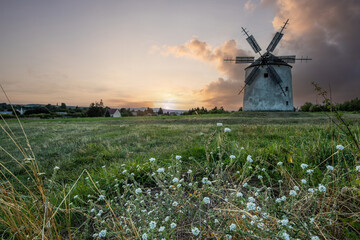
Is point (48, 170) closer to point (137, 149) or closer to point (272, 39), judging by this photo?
point (137, 149)

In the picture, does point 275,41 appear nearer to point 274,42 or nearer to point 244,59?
point 274,42

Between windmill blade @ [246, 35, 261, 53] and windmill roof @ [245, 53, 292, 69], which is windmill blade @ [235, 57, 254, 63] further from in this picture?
windmill roof @ [245, 53, 292, 69]

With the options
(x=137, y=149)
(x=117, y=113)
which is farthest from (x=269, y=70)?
(x=117, y=113)

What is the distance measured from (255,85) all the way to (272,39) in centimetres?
856

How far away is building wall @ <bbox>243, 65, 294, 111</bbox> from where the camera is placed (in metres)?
30.4

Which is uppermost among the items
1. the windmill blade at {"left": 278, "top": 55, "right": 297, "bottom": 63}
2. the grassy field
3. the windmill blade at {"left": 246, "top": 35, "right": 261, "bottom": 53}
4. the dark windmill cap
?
the windmill blade at {"left": 246, "top": 35, "right": 261, "bottom": 53}

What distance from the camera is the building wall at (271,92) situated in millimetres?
30359

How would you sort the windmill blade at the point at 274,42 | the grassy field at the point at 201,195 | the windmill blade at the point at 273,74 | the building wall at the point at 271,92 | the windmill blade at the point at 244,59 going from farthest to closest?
1. the windmill blade at the point at 244,59
2. the windmill blade at the point at 274,42
3. the building wall at the point at 271,92
4. the windmill blade at the point at 273,74
5. the grassy field at the point at 201,195

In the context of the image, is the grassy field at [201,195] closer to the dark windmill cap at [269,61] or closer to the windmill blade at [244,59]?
A: the dark windmill cap at [269,61]

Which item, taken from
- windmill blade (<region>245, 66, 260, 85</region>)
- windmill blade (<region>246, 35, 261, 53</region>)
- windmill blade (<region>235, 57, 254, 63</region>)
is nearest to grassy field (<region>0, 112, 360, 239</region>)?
windmill blade (<region>245, 66, 260, 85</region>)

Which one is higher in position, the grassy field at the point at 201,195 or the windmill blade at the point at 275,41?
the windmill blade at the point at 275,41

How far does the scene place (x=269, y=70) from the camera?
29.7 meters

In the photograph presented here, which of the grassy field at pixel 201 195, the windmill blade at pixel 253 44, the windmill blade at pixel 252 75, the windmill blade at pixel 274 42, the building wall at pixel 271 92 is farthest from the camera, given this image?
the windmill blade at pixel 274 42

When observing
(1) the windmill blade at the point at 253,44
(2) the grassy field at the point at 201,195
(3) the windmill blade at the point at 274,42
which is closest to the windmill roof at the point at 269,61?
(1) the windmill blade at the point at 253,44
